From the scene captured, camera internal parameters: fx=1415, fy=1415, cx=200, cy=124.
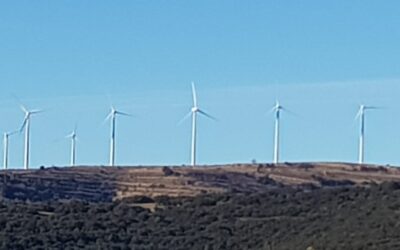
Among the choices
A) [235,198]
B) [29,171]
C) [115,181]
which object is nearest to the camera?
[235,198]

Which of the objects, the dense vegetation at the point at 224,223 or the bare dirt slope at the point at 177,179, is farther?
the bare dirt slope at the point at 177,179

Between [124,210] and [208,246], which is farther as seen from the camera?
[124,210]

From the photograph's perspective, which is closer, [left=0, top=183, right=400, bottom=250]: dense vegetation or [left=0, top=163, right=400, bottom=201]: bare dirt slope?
[left=0, top=183, right=400, bottom=250]: dense vegetation

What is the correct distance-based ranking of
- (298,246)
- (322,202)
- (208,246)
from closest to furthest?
(298,246)
(208,246)
(322,202)

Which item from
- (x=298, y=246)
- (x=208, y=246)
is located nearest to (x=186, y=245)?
(x=208, y=246)

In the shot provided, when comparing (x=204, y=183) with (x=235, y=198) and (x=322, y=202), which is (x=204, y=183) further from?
(x=322, y=202)
